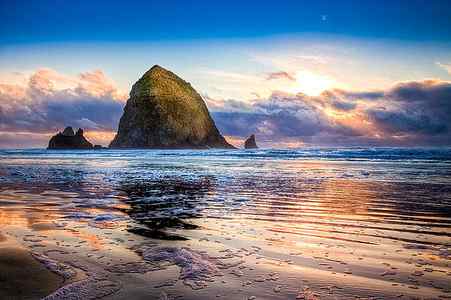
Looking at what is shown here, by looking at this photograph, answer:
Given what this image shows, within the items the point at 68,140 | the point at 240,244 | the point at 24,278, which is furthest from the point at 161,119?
the point at 24,278

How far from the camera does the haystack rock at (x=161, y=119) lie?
167375 mm

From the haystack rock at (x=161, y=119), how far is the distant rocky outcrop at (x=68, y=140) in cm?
1543

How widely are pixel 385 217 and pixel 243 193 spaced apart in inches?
237

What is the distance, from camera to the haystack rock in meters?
167

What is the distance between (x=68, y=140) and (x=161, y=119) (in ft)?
130

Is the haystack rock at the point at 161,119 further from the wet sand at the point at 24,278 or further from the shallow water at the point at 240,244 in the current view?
the wet sand at the point at 24,278

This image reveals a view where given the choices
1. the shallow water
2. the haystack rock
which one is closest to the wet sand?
the shallow water

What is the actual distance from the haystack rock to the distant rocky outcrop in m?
15.4

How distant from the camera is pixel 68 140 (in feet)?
517

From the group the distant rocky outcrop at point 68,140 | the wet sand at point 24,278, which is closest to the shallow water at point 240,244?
the wet sand at point 24,278

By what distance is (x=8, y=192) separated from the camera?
14320 millimetres

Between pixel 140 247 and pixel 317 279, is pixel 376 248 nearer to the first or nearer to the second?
pixel 317 279

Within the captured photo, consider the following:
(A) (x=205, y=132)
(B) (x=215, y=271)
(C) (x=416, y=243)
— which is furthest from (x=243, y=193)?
(A) (x=205, y=132)

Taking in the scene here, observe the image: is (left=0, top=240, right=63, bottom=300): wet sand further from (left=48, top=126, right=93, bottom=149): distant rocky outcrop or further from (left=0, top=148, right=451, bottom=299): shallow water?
(left=48, top=126, right=93, bottom=149): distant rocky outcrop
